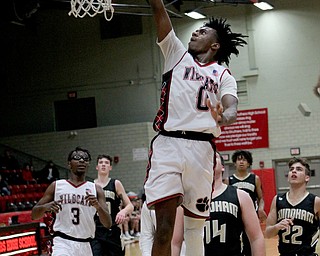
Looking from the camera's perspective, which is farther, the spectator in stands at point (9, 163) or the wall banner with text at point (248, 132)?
the wall banner with text at point (248, 132)

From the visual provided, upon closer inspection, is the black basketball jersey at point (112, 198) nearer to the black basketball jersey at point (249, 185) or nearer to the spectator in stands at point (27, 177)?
the black basketball jersey at point (249, 185)

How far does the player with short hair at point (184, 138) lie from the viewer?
4219 millimetres

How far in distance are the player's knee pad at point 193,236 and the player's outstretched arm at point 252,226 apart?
0.56m

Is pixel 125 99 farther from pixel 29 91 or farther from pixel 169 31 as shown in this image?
pixel 169 31

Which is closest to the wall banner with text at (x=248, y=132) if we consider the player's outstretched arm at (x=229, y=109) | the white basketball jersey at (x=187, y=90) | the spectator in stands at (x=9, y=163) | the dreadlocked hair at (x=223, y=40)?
the spectator in stands at (x=9, y=163)

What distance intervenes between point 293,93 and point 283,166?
92.3 inches

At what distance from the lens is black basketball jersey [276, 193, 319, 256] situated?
6668 millimetres

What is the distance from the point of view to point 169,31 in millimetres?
4449

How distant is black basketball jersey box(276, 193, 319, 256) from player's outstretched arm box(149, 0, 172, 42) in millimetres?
3052

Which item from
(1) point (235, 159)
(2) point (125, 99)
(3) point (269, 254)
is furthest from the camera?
(2) point (125, 99)

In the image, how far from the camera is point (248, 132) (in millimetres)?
22016

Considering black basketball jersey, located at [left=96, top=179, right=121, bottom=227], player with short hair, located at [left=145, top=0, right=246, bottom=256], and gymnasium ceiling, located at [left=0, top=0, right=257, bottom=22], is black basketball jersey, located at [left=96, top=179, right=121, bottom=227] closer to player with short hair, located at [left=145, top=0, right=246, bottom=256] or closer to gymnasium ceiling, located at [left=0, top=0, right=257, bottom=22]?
player with short hair, located at [left=145, top=0, right=246, bottom=256]

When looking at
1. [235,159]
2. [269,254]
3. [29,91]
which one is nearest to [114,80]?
[29,91]

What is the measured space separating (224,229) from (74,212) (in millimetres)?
2932
